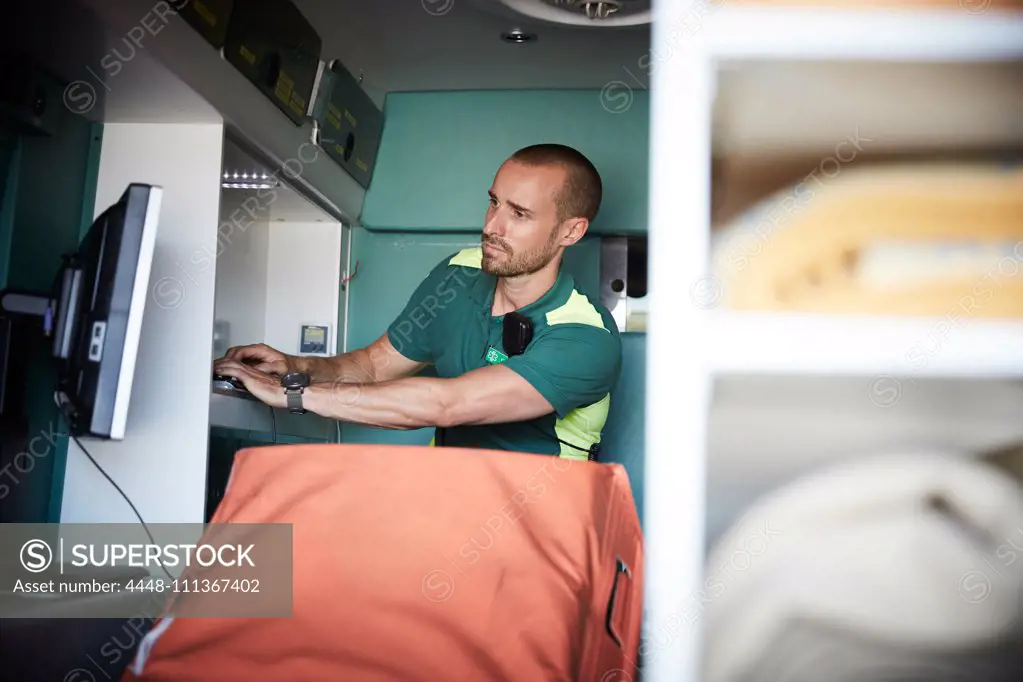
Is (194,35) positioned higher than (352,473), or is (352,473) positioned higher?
(194,35)

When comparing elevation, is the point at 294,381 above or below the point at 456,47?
below

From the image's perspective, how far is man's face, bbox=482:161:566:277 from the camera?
2.59m

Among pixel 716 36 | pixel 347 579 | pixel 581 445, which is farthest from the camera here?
pixel 581 445

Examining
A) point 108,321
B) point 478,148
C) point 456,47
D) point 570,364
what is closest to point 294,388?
point 108,321

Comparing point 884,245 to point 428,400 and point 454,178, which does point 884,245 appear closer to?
point 428,400

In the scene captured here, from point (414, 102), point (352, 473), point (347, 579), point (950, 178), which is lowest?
point (347, 579)

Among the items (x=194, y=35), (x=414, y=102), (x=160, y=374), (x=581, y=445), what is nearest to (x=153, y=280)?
(x=160, y=374)

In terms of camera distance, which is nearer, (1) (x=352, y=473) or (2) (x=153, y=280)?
(1) (x=352, y=473)

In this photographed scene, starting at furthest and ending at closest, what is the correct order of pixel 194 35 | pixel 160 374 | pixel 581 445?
pixel 581 445 < pixel 160 374 < pixel 194 35

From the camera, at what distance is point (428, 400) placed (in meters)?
2.10

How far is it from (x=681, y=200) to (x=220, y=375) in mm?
1561

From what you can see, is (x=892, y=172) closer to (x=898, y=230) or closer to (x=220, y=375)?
(x=898, y=230)

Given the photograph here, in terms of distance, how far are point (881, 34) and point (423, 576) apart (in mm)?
801

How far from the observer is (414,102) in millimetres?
3057
